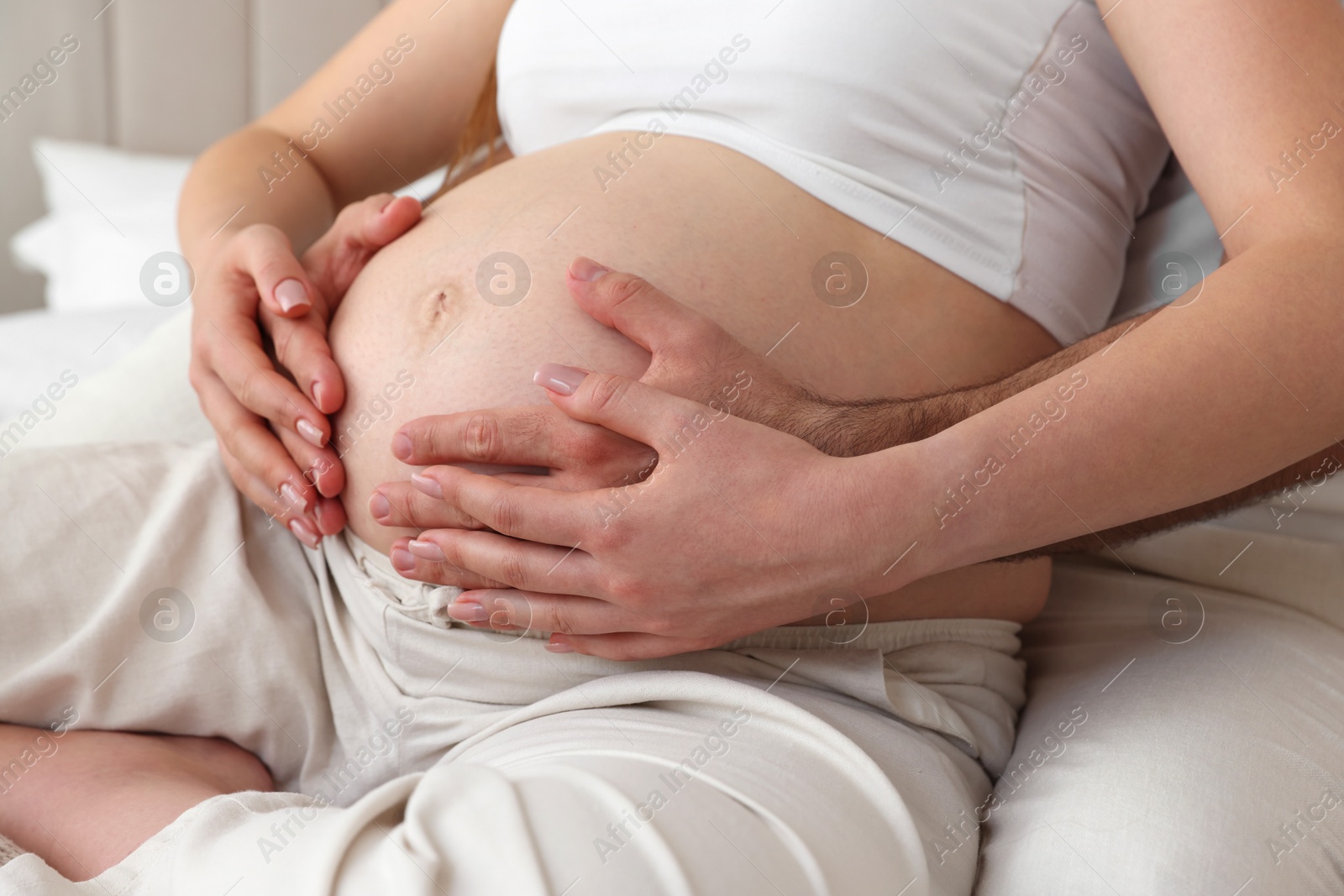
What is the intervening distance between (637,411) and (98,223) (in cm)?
154

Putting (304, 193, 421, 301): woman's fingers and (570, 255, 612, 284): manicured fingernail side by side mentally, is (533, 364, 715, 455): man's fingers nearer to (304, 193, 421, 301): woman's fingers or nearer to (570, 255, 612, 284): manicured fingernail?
(570, 255, 612, 284): manicured fingernail

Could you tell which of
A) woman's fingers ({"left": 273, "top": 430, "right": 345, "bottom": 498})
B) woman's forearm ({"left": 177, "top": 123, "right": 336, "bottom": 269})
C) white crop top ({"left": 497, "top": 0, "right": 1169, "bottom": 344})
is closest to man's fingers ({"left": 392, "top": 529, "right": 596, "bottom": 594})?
woman's fingers ({"left": 273, "top": 430, "right": 345, "bottom": 498})

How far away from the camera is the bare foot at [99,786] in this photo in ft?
1.84

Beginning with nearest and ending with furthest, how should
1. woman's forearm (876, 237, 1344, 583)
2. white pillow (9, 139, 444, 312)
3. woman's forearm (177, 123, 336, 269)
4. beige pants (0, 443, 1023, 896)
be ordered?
beige pants (0, 443, 1023, 896)
woman's forearm (876, 237, 1344, 583)
woman's forearm (177, 123, 336, 269)
white pillow (9, 139, 444, 312)

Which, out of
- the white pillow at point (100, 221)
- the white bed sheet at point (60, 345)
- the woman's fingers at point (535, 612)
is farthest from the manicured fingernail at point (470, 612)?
the white pillow at point (100, 221)

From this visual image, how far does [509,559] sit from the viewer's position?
1.86 ft

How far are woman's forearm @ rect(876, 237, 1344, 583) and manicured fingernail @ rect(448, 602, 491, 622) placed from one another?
0.25m

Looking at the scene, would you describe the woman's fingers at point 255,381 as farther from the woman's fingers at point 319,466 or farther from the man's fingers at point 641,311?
the man's fingers at point 641,311

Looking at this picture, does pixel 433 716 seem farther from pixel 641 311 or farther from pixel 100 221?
pixel 100 221

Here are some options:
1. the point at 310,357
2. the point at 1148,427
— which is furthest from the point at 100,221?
the point at 1148,427


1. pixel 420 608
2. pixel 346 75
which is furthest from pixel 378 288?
pixel 346 75

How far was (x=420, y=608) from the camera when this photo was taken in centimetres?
64

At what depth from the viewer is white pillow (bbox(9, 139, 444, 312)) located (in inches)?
62.8

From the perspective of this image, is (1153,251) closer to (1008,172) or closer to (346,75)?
(1008,172)
